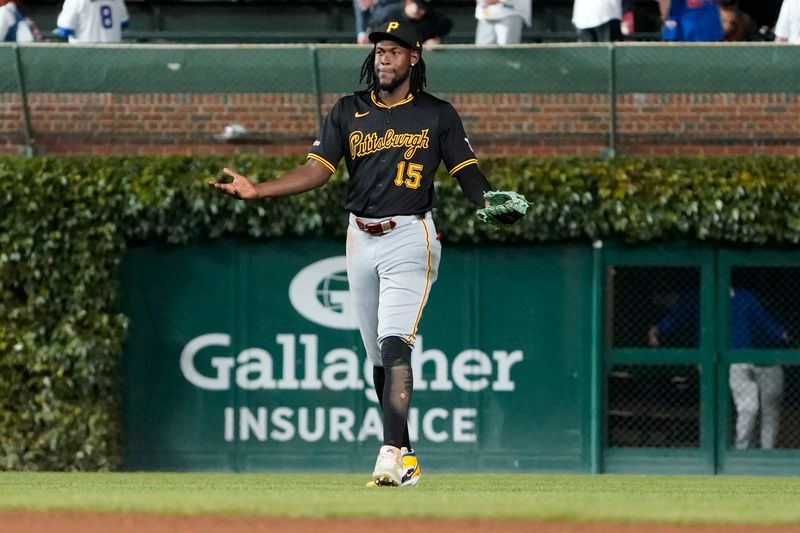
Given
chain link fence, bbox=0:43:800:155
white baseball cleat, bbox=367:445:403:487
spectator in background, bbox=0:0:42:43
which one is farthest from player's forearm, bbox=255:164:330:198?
spectator in background, bbox=0:0:42:43

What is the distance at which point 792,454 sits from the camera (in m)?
13.3

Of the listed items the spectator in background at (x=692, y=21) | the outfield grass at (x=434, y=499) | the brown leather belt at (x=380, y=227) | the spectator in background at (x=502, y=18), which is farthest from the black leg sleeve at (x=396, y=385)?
the spectator in background at (x=692, y=21)

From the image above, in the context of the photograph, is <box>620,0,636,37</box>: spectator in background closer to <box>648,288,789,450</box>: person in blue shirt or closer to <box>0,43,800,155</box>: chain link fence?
<box>0,43,800,155</box>: chain link fence

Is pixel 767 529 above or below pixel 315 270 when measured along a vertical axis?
below

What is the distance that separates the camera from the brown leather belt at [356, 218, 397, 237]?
7.78m

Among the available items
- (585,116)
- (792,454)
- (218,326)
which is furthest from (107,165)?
(792,454)

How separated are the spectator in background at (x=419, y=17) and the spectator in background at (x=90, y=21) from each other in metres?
2.34

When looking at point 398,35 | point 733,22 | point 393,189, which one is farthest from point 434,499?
point 733,22

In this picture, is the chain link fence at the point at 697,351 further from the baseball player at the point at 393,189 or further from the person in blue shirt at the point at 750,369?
the baseball player at the point at 393,189

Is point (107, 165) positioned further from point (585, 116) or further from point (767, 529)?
point (767, 529)

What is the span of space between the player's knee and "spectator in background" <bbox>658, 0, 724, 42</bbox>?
7523 mm

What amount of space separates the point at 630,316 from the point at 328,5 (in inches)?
218

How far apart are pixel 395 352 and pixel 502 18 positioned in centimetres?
695

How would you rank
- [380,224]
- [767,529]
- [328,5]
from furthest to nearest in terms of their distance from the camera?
[328,5] < [380,224] < [767,529]
